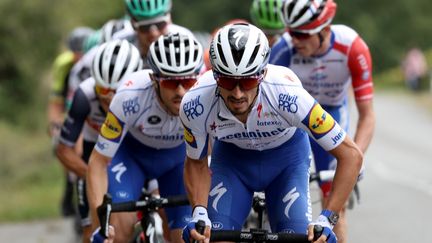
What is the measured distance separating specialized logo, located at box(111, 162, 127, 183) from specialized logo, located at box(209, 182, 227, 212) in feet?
4.94


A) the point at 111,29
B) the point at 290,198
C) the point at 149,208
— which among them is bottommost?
the point at 111,29

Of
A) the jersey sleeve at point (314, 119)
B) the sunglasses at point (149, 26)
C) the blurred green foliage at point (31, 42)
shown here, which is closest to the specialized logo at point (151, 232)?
the jersey sleeve at point (314, 119)

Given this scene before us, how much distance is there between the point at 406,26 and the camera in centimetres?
7444

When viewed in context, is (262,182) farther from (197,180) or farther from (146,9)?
(146,9)

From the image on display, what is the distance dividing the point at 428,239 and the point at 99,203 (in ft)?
13.6

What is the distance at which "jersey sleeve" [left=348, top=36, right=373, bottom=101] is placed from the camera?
810cm

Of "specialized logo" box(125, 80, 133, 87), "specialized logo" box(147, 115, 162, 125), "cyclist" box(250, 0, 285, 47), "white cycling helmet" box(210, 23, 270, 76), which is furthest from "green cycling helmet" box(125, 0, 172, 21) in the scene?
"white cycling helmet" box(210, 23, 270, 76)

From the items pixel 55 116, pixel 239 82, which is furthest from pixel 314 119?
pixel 55 116

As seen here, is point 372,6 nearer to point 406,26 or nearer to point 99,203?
point 406,26

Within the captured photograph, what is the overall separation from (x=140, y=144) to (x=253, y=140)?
1.74 metres

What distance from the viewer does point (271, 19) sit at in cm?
1009

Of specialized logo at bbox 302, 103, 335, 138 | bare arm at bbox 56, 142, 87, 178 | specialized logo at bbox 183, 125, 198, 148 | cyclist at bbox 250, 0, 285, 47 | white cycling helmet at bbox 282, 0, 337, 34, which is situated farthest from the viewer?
cyclist at bbox 250, 0, 285, 47

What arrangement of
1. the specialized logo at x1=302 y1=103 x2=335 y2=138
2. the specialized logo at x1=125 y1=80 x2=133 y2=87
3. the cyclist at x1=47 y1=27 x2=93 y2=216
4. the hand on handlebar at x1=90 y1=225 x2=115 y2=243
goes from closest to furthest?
1. the specialized logo at x1=302 y1=103 x2=335 y2=138
2. the hand on handlebar at x1=90 y1=225 x2=115 y2=243
3. the specialized logo at x1=125 y1=80 x2=133 y2=87
4. the cyclist at x1=47 y1=27 x2=93 y2=216

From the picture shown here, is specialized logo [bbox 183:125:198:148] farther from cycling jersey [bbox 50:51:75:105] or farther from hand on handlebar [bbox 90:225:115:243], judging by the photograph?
cycling jersey [bbox 50:51:75:105]
